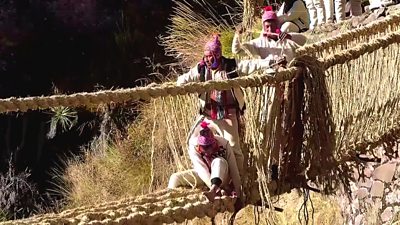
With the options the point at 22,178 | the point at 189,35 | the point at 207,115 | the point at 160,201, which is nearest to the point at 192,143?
the point at 207,115

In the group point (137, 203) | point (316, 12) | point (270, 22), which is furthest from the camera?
point (316, 12)

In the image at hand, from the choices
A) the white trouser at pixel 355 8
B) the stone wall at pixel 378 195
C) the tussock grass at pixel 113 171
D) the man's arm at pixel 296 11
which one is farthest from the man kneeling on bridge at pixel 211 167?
the tussock grass at pixel 113 171

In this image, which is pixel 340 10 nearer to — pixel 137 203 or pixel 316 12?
pixel 316 12

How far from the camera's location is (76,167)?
5.70 metres

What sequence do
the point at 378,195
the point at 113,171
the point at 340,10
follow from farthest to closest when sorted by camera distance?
the point at 113,171 → the point at 340,10 → the point at 378,195

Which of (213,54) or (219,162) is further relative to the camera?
(213,54)

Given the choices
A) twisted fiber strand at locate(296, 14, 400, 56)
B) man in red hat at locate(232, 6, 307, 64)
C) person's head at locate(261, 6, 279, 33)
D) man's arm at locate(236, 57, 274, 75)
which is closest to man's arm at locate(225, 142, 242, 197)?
man's arm at locate(236, 57, 274, 75)

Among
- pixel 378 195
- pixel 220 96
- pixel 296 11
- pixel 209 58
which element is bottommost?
pixel 378 195

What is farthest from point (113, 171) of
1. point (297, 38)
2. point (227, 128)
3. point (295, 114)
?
point (295, 114)

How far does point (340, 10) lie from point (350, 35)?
173 centimetres

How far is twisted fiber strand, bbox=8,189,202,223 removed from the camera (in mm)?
2104

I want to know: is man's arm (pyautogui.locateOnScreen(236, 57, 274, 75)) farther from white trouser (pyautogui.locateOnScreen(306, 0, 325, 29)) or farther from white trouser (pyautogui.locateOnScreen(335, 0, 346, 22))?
white trouser (pyautogui.locateOnScreen(306, 0, 325, 29))

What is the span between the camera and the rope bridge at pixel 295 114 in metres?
2.06

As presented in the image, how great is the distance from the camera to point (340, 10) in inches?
177
